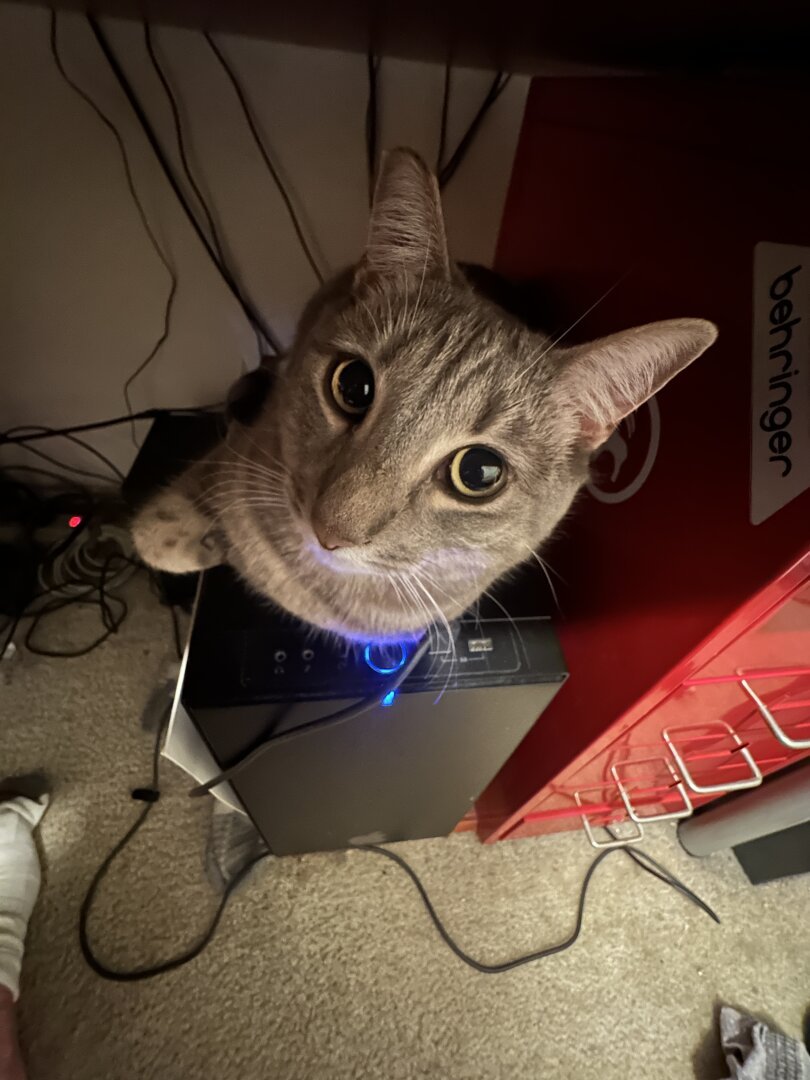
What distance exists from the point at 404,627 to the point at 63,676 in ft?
3.20

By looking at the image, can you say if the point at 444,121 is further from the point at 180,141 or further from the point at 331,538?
the point at 331,538

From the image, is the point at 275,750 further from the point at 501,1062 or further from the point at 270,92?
the point at 270,92

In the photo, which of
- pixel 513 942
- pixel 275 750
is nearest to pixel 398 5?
pixel 275 750

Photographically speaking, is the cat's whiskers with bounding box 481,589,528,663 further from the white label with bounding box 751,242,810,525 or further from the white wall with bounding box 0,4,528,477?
the white wall with bounding box 0,4,528,477

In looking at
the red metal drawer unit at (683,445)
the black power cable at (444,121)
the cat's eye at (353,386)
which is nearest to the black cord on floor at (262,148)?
the black power cable at (444,121)

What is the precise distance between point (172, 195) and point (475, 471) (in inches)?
28.9

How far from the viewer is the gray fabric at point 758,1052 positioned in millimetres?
984

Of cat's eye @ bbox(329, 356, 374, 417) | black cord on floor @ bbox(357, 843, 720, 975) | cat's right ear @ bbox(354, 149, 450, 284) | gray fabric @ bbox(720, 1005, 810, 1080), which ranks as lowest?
gray fabric @ bbox(720, 1005, 810, 1080)

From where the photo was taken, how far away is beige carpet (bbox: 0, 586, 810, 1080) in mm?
997

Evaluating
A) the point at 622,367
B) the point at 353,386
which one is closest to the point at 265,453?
the point at 353,386

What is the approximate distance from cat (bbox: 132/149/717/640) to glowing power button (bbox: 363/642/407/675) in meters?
0.02

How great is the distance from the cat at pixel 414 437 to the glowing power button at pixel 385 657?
0.05ft

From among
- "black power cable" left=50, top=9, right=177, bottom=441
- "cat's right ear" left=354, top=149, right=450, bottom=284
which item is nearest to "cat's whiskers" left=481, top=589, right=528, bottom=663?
"cat's right ear" left=354, top=149, right=450, bottom=284

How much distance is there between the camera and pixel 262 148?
35.3 inches
